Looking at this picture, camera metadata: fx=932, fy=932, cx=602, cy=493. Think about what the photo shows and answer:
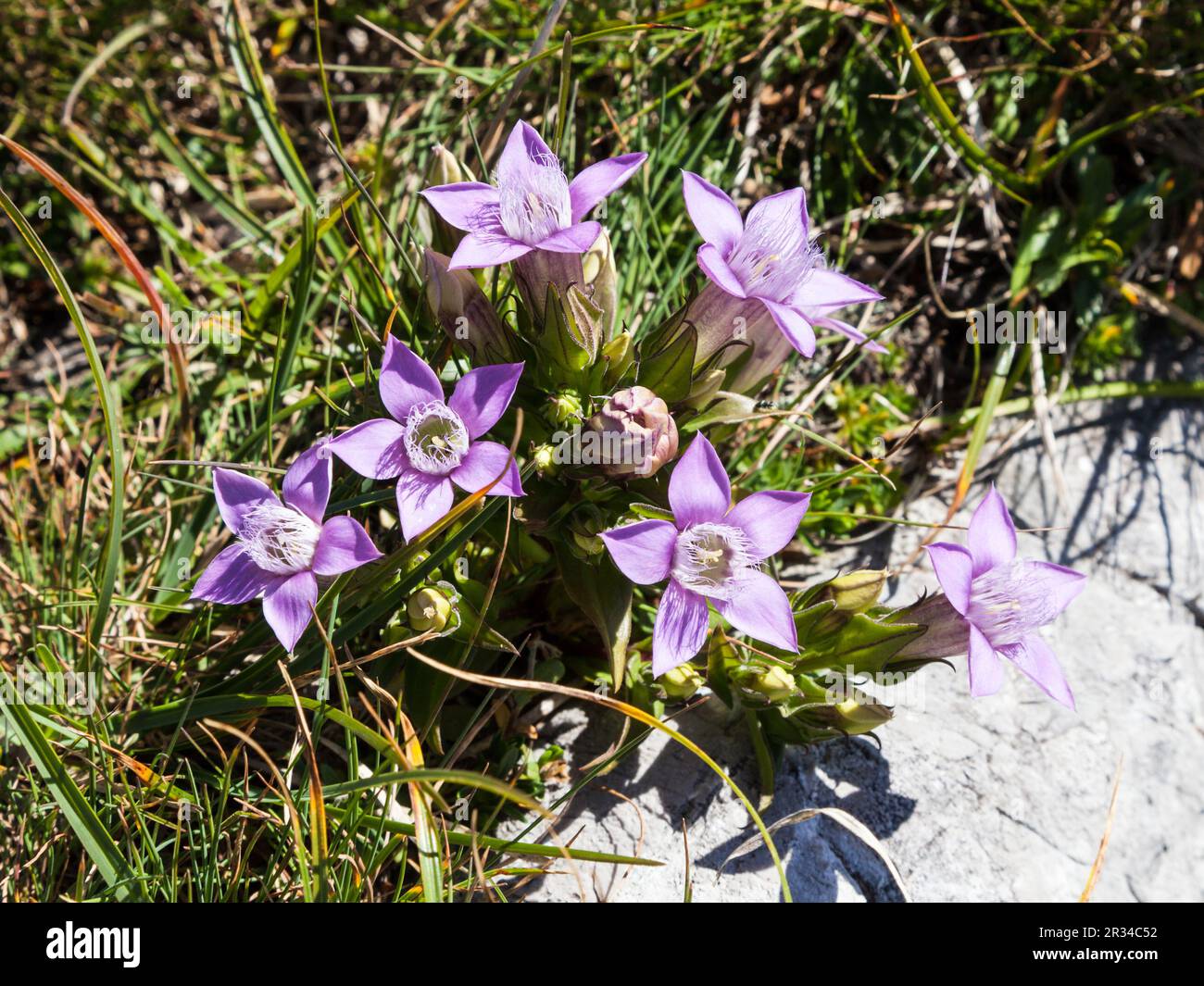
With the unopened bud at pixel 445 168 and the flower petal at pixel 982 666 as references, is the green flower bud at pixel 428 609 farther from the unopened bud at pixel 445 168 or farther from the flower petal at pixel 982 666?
the flower petal at pixel 982 666

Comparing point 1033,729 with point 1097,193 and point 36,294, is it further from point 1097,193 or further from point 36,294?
point 36,294

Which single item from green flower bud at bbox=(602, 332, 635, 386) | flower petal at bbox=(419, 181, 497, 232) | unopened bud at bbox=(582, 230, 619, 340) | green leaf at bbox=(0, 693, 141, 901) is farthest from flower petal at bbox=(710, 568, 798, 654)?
green leaf at bbox=(0, 693, 141, 901)

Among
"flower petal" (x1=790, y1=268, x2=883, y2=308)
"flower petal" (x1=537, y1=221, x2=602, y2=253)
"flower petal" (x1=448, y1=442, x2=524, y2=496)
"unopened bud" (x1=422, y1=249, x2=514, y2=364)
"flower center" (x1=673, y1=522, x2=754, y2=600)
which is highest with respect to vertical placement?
"flower petal" (x1=537, y1=221, x2=602, y2=253)

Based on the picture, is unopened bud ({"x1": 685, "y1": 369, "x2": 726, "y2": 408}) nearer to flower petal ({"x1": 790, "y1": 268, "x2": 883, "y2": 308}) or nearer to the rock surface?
flower petal ({"x1": 790, "y1": 268, "x2": 883, "y2": 308})

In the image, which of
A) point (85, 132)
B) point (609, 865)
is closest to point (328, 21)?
point (85, 132)
